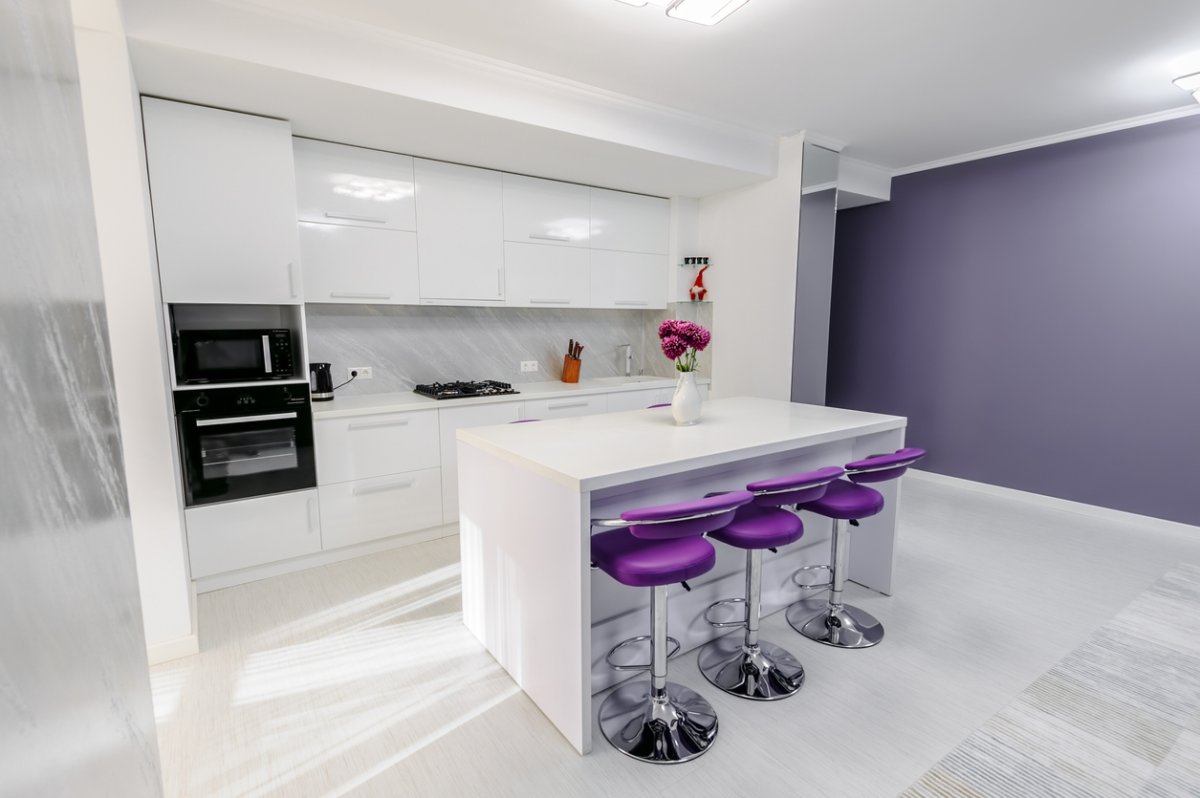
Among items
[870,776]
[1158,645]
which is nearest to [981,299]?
[1158,645]

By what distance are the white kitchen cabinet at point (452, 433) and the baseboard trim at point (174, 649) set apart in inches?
55.7

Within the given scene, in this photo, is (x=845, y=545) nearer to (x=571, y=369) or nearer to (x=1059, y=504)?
(x=571, y=369)

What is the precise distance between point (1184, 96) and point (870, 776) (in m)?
4.25

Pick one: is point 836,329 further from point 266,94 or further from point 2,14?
point 2,14

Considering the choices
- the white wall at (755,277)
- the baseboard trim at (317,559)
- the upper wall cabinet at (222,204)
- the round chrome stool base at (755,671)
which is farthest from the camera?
the white wall at (755,277)

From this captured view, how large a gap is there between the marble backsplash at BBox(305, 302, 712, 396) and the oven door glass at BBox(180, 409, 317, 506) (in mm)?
767

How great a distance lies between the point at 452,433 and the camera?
3467 mm

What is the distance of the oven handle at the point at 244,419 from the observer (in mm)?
2673

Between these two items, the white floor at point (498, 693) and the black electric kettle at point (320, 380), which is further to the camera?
the black electric kettle at point (320, 380)

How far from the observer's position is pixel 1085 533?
3.64m

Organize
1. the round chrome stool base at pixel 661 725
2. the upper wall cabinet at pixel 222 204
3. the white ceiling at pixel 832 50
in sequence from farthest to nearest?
1. the upper wall cabinet at pixel 222 204
2. the white ceiling at pixel 832 50
3. the round chrome stool base at pixel 661 725

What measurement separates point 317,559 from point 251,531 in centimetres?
40

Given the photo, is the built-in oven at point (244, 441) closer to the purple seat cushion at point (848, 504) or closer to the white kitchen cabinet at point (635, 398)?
the white kitchen cabinet at point (635, 398)

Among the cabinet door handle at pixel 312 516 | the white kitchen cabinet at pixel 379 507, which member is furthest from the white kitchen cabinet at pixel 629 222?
the cabinet door handle at pixel 312 516
